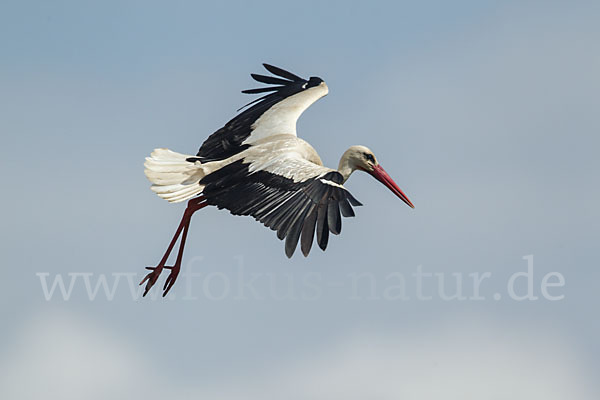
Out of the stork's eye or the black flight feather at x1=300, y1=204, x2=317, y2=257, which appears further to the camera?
the stork's eye

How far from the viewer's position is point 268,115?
497 inches

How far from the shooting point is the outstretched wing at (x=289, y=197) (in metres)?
9.30

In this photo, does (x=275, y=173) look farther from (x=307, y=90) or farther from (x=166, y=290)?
(x=307, y=90)

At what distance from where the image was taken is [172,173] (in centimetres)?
1124

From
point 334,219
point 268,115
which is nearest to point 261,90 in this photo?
point 268,115

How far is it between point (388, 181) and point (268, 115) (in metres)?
1.72

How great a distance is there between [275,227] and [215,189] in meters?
1.44

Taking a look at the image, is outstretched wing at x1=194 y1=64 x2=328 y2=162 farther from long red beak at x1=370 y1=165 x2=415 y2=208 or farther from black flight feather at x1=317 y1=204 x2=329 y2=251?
black flight feather at x1=317 y1=204 x2=329 y2=251

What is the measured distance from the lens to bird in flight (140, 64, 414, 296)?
947 centimetres

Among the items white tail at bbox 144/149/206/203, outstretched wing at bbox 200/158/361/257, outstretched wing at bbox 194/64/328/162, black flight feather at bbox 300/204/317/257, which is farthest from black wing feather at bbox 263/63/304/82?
black flight feather at bbox 300/204/317/257

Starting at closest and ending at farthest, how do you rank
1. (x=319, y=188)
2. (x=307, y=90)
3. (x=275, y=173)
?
1. (x=319, y=188)
2. (x=275, y=173)
3. (x=307, y=90)

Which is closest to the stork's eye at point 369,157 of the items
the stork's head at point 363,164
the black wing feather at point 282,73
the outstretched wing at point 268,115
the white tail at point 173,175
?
the stork's head at point 363,164

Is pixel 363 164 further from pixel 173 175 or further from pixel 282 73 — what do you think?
pixel 282 73

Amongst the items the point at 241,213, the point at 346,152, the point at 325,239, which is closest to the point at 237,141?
the point at 346,152
